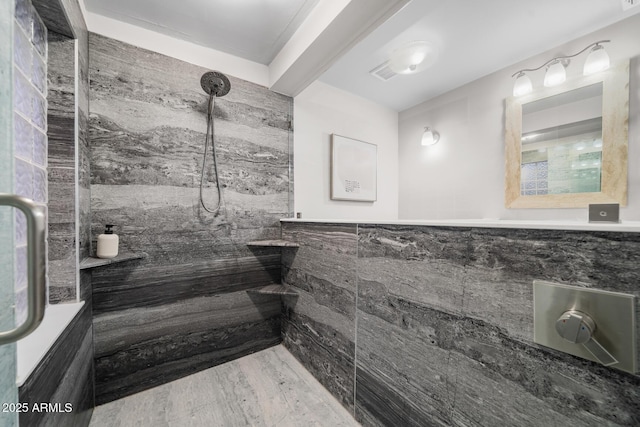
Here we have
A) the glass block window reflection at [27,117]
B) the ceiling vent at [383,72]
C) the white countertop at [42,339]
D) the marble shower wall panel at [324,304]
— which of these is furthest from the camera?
the ceiling vent at [383,72]

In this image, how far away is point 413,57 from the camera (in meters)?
1.64

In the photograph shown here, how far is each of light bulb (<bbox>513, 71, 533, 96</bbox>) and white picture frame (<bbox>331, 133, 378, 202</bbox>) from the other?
114 cm

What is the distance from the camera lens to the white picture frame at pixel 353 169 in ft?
6.98

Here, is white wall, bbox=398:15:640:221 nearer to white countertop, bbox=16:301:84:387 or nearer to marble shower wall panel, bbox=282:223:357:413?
marble shower wall panel, bbox=282:223:357:413

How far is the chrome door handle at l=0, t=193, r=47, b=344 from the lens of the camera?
14.6 inches

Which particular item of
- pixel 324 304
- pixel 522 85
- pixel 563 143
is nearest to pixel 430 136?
pixel 522 85

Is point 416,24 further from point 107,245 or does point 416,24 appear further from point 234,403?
point 234,403

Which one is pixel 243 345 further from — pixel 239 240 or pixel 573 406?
pixel 573 406

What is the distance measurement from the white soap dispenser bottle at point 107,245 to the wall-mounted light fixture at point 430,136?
2.52 metres

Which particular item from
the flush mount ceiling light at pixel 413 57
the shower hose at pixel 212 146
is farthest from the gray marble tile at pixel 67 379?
the flush mount ceiling light at pixel 413 57

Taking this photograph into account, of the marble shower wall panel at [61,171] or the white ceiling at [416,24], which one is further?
the white ceiling at [416,24]

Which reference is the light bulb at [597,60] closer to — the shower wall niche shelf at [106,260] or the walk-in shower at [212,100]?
the walk-in shower at [212,100]

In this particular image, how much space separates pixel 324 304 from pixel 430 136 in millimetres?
1878

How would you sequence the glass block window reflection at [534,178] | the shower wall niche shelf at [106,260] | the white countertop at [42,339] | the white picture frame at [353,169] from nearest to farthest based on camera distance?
the white countertop at [42,339], the shower wall niche shelf at [106,260], the glass block window reflection at [534,178], the white picture frame at [353,169]
